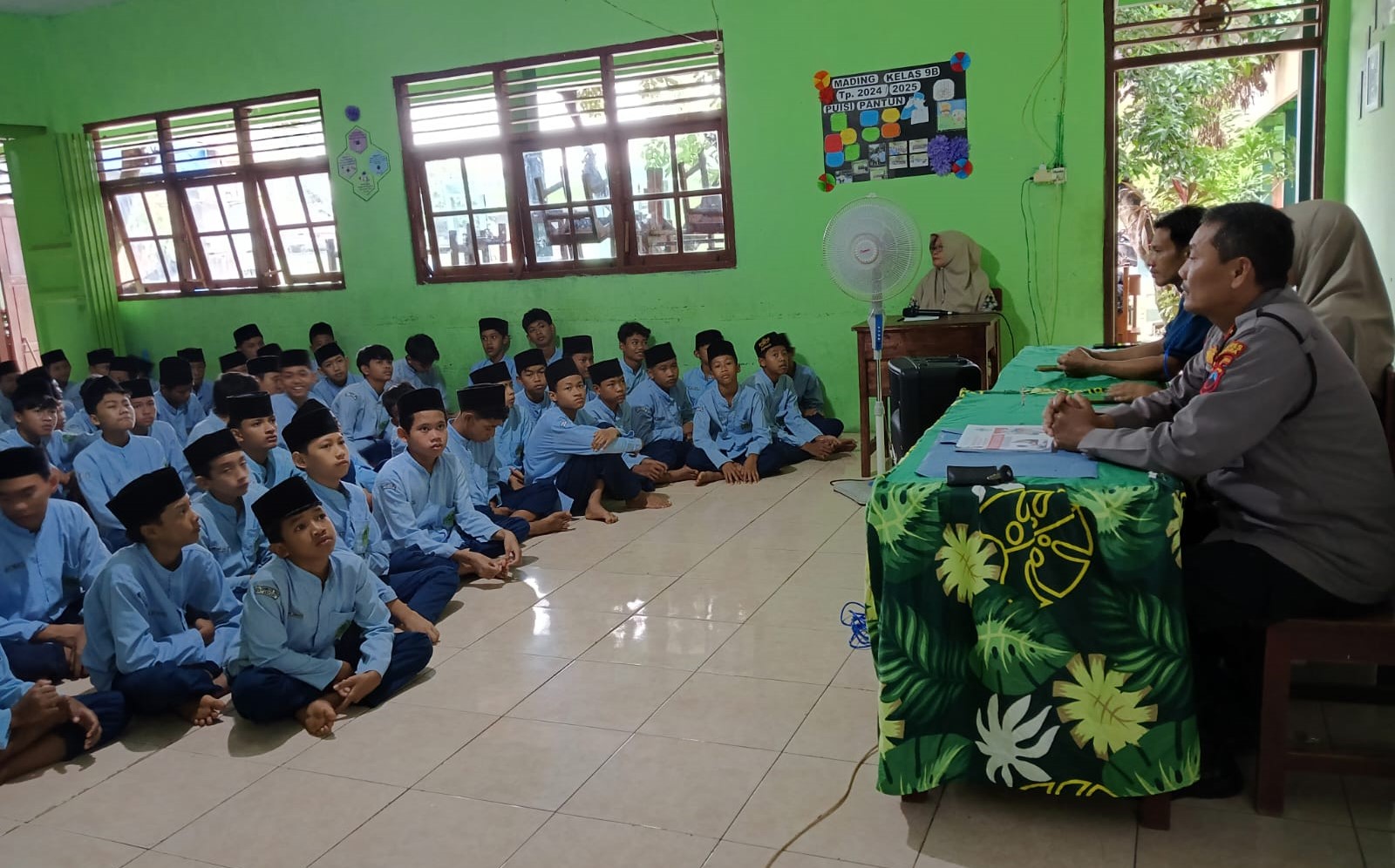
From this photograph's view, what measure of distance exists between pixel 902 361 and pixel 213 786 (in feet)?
9.86

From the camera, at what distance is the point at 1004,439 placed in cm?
249

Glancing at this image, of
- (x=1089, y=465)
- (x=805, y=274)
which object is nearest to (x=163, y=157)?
(x=805, y=274)

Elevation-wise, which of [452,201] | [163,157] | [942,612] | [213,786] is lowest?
[213,786]

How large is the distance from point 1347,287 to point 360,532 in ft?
10.7

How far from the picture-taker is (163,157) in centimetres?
855

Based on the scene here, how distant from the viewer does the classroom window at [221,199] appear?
8.09m

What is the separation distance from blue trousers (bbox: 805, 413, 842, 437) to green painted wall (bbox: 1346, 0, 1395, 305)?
2895mm

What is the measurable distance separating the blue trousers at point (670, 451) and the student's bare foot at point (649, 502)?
543 millimetres

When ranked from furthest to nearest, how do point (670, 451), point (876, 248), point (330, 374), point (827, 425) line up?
1. point (330, 374)
2. point (827, 425)
3. point (670, 451)
4. point (876, 248)

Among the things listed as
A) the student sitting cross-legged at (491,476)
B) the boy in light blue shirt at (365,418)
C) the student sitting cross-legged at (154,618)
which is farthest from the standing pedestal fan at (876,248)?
the boy in light blue shirt at (365,418)

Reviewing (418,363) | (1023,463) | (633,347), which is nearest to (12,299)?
(418,363)

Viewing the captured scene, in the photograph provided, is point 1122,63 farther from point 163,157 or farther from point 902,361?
point 163,157

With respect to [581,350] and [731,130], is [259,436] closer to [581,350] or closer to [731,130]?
[581,350]

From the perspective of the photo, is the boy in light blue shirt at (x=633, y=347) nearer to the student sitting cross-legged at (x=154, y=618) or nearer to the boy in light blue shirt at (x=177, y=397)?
the boy in light blue shirt at (x=177, y=397)
